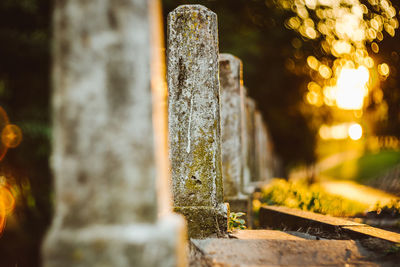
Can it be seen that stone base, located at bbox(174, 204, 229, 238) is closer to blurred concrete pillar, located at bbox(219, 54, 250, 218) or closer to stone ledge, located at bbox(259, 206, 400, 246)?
stone ledge, located at bbox(259, 206, 400, 246)

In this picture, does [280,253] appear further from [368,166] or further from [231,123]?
[368,166]

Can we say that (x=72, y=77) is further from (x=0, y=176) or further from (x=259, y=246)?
(x=0, y=176)

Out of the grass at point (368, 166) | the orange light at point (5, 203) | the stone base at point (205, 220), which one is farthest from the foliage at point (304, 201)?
the grass at point (368, 166)

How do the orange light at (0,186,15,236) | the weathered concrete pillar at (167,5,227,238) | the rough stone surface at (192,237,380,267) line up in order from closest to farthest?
the rough stone surface at (192,237,380,267) → the weathered concrete pillar at (167,5,227,238) → the orange light at (0,186,15,236)

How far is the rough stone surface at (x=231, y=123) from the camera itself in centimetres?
588

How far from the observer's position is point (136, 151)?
173cm

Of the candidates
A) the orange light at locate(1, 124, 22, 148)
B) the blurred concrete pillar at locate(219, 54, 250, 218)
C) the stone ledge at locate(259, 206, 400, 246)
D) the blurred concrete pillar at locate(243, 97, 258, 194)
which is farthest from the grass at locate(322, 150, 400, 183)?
the orange light at locate(1, 124, 22, 148)

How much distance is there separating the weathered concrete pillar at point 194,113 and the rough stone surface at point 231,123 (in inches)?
86.2

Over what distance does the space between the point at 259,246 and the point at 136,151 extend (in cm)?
169

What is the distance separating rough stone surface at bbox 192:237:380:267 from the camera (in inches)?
102

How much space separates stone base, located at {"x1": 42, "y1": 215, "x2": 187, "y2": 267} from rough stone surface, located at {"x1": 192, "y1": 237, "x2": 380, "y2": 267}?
869 mm

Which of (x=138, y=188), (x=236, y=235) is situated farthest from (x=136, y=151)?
(x=236, y=235)

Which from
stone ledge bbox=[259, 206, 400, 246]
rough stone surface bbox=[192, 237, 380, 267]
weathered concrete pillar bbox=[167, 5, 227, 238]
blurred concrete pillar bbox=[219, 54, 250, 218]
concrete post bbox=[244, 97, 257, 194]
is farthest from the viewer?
concrete post bbox=[244, 97, 257, 194]

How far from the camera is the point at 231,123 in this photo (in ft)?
19.7
